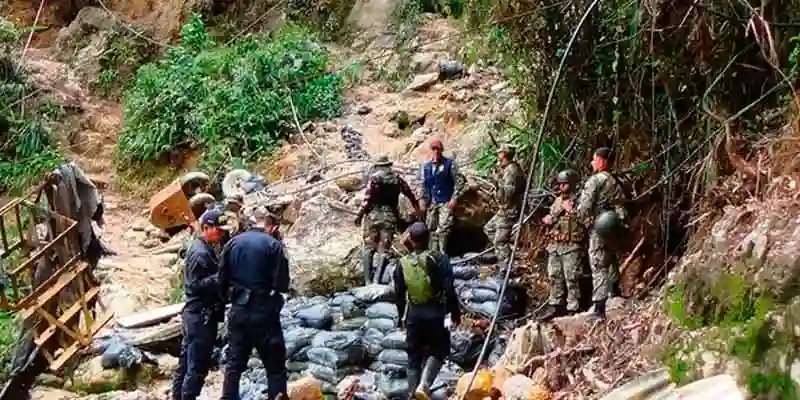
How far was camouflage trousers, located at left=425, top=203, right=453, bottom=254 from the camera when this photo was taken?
388 inches

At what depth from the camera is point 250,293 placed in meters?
6.66

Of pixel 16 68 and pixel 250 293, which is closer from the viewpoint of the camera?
pixel 250 293

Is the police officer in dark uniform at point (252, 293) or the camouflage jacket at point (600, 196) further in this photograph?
the camouflage jacket at point (600, 196)

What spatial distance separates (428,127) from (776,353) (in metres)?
9.34

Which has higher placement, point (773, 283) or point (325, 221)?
point (773, 283)

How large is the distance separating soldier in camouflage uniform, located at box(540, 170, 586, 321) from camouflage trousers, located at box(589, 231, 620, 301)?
0.19 metres

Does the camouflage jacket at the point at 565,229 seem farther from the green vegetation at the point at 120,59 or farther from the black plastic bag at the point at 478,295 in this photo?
the green vegetation at the point at 120,59

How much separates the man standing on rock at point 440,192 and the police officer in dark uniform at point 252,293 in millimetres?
3130

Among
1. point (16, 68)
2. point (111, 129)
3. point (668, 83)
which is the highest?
point (668, 83)

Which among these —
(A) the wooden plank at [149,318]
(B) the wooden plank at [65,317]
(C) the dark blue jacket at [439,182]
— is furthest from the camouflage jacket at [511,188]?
(B) the wooden plank at [65,317]

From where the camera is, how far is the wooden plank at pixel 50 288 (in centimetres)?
799

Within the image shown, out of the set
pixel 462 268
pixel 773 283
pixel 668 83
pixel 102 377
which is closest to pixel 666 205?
pixel 668 83

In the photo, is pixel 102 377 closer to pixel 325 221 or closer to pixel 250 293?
pixel 250 293

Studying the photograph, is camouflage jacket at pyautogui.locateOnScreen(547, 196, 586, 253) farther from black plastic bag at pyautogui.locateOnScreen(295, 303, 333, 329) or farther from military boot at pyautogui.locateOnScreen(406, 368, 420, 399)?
black plastic bag at pyautogui.locateOnScreen(295, 303, 333, 329)
